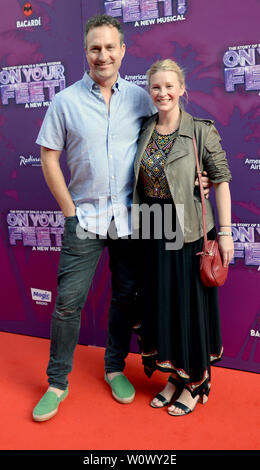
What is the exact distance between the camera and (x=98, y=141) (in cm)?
203

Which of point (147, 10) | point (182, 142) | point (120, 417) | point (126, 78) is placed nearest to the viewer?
point (182, 142)

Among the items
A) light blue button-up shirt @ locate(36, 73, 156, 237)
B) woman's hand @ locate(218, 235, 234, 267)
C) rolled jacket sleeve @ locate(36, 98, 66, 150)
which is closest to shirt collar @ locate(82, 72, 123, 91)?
light blue button-up shirt @ locate(36, 73, 156, 237)

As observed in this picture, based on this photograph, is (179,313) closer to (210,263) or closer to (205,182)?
(210,263)

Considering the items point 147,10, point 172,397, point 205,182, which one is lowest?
point 172,397

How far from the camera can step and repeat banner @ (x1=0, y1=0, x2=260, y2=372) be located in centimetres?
231

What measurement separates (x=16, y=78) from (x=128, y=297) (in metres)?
1.51

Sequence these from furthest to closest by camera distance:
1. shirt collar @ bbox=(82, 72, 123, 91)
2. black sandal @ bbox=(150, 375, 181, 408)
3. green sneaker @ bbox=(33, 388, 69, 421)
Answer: black sandal @ bbox=(150, 375, 181, 408) → green sneaker @ bbox=(33, 388, 69, 421) → shirt collar @ bbox=(82, 72, 123, 91)

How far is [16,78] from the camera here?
2.81 meters

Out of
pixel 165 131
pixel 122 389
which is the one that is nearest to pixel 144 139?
pixel 165 131

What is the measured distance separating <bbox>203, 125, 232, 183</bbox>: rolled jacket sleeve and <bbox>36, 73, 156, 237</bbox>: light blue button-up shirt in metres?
0.34

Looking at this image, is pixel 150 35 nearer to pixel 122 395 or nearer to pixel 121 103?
pixel 121 103

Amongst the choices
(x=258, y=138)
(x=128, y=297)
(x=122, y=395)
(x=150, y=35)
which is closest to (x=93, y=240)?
(x=128, y=297)

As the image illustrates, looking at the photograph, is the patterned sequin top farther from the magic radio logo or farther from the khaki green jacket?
the magic radio logo

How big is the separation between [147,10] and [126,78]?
1.15 feet
